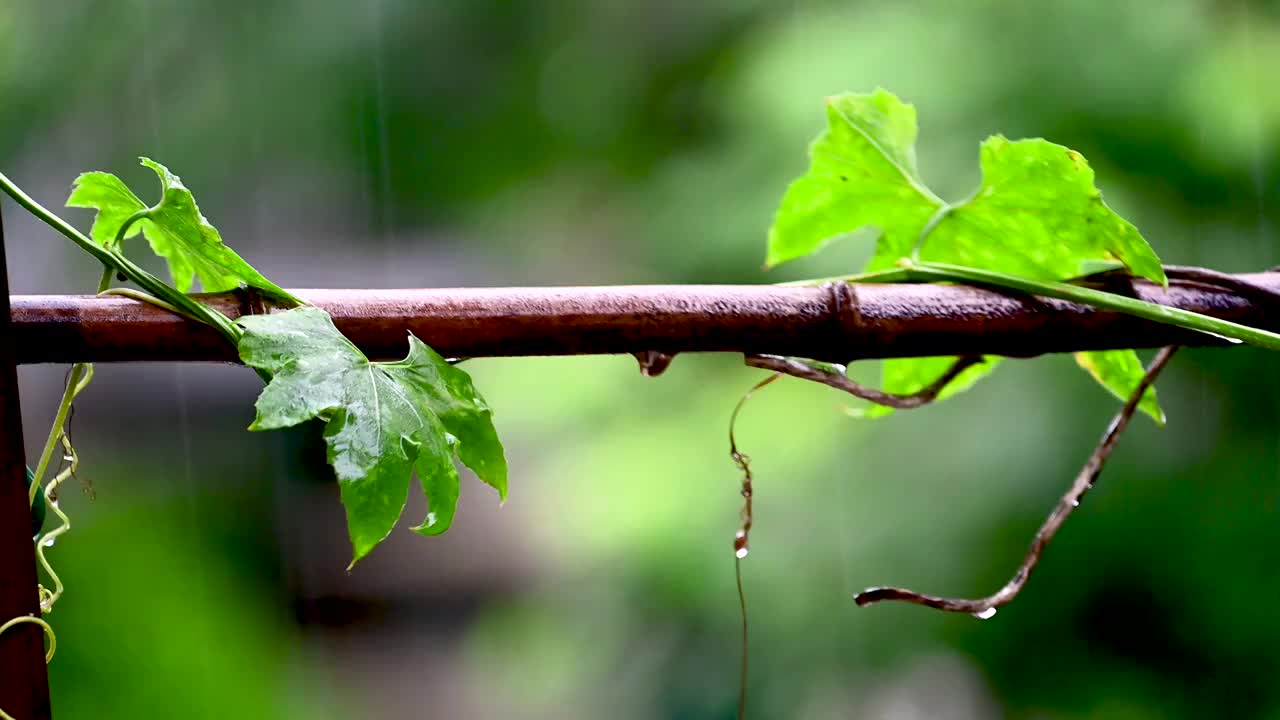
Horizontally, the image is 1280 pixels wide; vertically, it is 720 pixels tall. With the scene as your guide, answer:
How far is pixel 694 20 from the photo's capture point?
1.46m

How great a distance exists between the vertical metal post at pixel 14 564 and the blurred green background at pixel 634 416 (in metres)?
0.99

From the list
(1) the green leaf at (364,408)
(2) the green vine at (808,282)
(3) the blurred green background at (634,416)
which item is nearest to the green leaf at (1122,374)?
(2) the green vine at (808,282)

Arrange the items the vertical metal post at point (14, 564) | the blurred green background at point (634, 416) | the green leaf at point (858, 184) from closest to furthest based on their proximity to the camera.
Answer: the vertical metal post at point (14, 564) < the green leaf at point (858, 184) < the blurred green background at point (634, 416)

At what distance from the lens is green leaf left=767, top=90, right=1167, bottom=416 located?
0.32 m

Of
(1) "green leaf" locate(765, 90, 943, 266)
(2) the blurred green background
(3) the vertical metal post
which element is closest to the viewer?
(3) the vertical metal post

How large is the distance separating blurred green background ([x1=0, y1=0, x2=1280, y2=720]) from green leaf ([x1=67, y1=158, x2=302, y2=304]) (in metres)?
0.94

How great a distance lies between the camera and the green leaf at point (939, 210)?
318 mm

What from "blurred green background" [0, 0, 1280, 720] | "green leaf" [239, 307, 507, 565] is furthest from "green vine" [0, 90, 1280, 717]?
"blurred green background" [0, 0, 1280, 720]

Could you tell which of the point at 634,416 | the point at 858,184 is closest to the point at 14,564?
the point at 858,184

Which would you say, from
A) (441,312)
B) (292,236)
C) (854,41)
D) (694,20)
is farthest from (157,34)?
(441,312)

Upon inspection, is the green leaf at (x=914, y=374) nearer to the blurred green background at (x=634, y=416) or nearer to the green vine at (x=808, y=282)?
the green vine at (x=808, y=282)

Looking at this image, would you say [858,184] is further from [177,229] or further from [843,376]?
[177,229]

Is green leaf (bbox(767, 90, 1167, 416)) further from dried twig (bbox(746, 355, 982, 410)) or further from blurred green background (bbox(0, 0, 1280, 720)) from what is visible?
blurred green background (bbox(0, 0, 1280, 720))

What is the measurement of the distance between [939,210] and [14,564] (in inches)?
11.5
